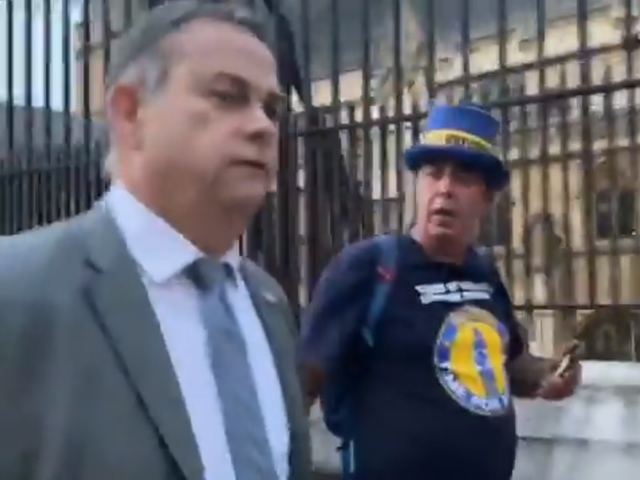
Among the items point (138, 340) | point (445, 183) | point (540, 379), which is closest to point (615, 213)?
point (540, 379)

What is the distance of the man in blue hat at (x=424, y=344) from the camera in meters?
3.08

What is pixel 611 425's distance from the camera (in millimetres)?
4016

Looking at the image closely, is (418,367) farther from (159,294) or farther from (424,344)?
(159,294)

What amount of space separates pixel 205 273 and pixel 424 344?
1549 millimetres

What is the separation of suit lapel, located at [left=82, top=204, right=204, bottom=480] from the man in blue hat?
5.32ft

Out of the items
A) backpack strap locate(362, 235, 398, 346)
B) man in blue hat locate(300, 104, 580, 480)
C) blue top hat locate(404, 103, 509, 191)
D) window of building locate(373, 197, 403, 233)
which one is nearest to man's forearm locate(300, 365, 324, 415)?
man in blue hat locate(300, 104, 580, 480)

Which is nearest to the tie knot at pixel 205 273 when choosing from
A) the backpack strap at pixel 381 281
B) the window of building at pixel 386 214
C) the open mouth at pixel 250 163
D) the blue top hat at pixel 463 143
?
the open mouth at pixel 250 163

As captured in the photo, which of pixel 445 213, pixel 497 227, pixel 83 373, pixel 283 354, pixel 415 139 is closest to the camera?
pixel 83 373

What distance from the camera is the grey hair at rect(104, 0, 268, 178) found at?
166 cm

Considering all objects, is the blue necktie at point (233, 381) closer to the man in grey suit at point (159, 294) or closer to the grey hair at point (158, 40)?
the man in grey suit at point (159, 294)

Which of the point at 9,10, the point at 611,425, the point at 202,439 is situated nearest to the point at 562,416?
the point at 611,425

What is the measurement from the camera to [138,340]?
1.54 m

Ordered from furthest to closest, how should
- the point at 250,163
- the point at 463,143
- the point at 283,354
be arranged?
the point at 463,143 → the point at 283,354 → the point at 250,163

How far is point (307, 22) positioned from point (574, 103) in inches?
48.8
